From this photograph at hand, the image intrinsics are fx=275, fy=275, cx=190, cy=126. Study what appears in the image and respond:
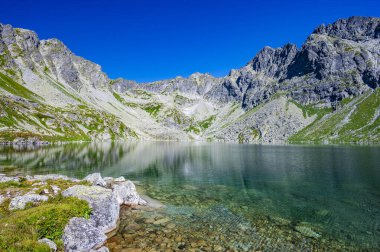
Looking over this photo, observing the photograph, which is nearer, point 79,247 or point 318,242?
point 79,247

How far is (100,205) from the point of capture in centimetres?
2906

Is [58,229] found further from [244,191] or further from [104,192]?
[244,191]

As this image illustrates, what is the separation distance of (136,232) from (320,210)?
24.0 meters

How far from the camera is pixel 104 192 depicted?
32.8 meters

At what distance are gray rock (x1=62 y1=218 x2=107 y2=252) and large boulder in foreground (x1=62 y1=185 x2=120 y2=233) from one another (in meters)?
2.46

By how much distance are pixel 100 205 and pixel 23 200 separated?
7690 millimetres

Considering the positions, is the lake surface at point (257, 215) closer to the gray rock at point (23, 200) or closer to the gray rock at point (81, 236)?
the gray rock at point (81, 236)

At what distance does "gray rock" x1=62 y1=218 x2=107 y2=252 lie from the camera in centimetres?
2130

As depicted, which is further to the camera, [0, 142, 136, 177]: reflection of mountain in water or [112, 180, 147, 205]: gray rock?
[0, 142, 136, 177]: reflection of mountain in water

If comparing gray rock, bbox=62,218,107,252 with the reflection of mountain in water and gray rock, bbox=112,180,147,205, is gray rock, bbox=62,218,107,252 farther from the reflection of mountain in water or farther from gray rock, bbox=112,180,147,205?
the reflection of mountain in water

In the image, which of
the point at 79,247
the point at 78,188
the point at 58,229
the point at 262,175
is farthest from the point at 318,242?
the point at 262,175

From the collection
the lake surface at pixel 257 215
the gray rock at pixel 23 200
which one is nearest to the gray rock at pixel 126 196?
the lake surface at pixel 257 215

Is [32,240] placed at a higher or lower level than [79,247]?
higher

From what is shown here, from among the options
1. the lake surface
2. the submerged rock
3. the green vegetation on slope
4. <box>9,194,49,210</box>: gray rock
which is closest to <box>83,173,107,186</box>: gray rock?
the lake surface
